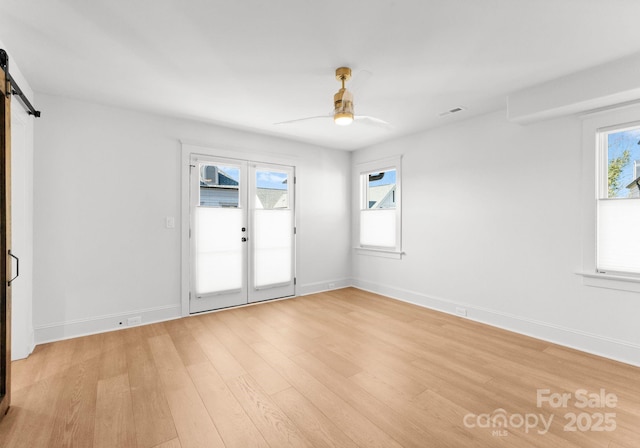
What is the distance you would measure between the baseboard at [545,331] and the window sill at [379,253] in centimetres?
62

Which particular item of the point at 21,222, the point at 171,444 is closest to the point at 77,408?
the point at 171,444

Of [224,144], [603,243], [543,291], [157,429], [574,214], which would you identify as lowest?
[157,429]

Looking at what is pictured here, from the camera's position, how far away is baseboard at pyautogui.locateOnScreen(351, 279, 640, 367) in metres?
2.75

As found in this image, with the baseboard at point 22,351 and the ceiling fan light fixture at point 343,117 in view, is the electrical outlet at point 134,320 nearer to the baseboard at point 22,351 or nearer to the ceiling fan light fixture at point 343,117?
the baseboard at point 22,351

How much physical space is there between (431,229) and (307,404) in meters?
3.22

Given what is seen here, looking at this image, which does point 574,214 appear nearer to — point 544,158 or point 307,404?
point 544,158

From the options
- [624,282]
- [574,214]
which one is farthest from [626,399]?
[574,214]

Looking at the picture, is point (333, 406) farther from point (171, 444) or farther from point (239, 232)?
point (239, 232)

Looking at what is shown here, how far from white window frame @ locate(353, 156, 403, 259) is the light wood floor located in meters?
1.67

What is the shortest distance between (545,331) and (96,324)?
204 inches

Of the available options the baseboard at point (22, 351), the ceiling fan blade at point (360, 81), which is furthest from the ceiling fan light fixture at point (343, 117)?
the baseboard at point (22, 351)

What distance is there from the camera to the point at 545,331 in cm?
324

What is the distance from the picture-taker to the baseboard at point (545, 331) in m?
2.75

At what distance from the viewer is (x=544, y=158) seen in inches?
129
